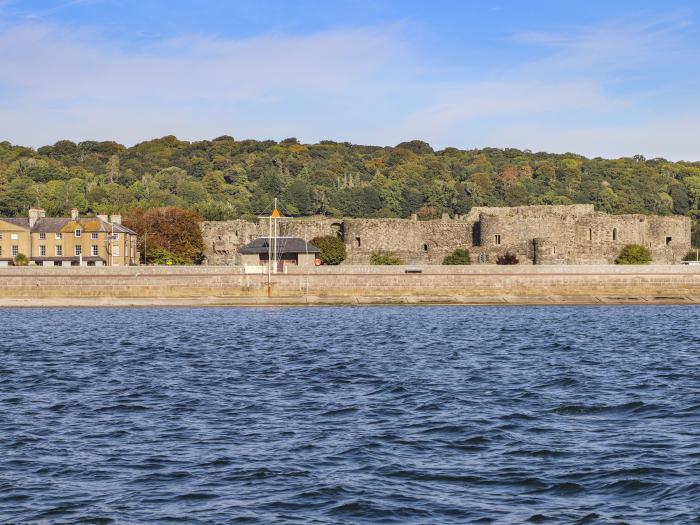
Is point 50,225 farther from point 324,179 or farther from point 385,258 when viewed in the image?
point 324,179

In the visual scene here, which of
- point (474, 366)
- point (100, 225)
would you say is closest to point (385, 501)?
point (474, 366)

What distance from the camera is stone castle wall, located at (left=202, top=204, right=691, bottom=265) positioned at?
2724 inches

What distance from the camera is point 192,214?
253ft

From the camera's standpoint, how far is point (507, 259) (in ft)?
224

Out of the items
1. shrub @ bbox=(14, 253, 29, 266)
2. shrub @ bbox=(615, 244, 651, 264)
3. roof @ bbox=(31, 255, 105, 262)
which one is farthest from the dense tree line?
shrub @ bbox=(615, 244, 651, 264)

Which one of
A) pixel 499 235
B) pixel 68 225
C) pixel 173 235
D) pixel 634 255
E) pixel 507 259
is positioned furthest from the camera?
pixel 173 235

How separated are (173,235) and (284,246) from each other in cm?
1214

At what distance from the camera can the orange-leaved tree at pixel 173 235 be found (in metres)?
74.0

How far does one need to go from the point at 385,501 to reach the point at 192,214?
65.5 metres

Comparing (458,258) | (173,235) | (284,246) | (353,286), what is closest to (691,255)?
(458,258)

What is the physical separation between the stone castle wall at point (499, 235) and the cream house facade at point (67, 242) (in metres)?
6.36

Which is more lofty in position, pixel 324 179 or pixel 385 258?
pixel 324 179

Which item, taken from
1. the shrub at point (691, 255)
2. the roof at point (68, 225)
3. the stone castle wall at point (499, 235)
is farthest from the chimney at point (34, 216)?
the shrub at point (691, 255)

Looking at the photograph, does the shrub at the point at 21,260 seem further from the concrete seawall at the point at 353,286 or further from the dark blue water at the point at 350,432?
the dark blue water at the point at 350,432
